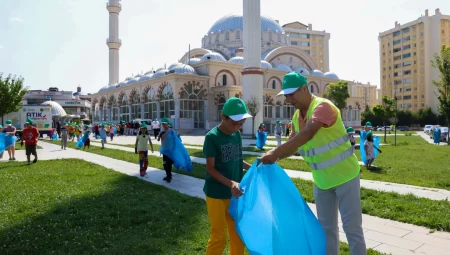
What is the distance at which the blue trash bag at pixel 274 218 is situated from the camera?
10.1ft

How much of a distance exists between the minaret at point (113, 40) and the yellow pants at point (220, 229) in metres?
63.5

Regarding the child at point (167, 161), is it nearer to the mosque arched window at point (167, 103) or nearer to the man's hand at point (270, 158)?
the man's hand at point (270, 158)

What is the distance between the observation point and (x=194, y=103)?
159ft

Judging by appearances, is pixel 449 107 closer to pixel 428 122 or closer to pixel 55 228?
pixel 55 228

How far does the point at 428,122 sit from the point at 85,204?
79918 mm

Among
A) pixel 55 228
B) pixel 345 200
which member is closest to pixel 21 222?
pixel 55 228

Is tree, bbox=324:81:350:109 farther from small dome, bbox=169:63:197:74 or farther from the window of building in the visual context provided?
small dome, bbox=169:63:197:74

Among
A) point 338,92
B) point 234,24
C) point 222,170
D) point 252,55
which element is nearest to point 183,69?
point 252,55

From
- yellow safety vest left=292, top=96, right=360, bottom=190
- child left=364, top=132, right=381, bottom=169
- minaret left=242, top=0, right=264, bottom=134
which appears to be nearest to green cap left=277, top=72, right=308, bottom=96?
yellow safety vest left=292, top=96, right=360, bottom=190

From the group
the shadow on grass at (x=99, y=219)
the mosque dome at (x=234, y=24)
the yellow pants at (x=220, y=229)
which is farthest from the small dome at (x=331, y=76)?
the yellow pants at (x=220, y=229)

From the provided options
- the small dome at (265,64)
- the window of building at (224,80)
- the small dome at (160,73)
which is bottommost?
the window of building at (224,80)

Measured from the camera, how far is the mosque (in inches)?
1885

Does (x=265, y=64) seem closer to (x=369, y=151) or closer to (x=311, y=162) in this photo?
(x=369, y=151)

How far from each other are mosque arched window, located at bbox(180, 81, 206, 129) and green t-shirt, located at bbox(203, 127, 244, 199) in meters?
43.8
